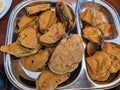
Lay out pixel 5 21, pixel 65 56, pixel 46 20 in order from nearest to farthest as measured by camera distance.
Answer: pixel 65 56
pixel 46 20
pixel 5 21

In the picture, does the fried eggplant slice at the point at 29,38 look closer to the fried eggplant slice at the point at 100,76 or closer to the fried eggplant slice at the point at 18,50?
the fried eggplant slice at the point at 18,50

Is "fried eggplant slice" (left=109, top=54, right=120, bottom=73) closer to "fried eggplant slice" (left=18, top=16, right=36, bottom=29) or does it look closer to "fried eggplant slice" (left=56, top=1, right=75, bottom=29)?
"fried eggplant slice" (left=56, top=1, right=75, bottom=29)

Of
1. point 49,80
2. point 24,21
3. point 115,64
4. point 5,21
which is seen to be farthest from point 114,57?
point 5,21

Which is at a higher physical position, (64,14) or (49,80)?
(64,14)

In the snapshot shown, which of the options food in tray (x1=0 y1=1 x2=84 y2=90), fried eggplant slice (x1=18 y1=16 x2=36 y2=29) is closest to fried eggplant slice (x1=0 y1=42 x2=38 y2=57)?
food in tray (x1=0 y1=1 x2=84 y2=90)

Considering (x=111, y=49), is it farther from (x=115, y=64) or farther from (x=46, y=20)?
(x=46, y=20)
